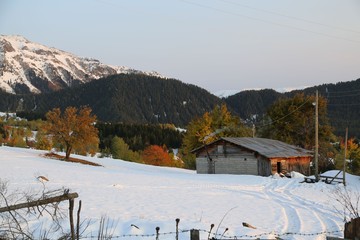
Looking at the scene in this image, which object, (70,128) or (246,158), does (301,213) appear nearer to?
(246,158)

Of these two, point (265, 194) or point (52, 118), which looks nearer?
point (265, 194)

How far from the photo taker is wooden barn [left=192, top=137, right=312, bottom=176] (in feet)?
131

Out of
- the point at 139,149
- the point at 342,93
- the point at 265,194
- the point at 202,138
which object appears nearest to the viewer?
the point at 265,194

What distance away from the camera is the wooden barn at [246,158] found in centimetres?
3997

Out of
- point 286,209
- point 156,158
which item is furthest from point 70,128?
point 156,158

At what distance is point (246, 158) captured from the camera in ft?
134

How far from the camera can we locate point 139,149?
429 feet

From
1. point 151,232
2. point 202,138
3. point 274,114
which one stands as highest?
point 274,114

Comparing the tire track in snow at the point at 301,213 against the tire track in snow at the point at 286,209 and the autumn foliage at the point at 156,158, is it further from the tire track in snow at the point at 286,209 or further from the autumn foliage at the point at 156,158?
the autumn foliage at the point at 156,158

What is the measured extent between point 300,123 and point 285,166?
16.9m

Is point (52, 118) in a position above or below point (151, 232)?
above

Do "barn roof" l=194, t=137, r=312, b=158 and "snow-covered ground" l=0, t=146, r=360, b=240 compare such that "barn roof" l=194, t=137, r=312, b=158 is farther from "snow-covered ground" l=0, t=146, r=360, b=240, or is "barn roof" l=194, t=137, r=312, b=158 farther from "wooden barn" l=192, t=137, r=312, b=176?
"snow-covered ground" l=0, t=146, r=360, b=240

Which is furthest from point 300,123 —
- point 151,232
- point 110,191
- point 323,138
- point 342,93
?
point 342,93

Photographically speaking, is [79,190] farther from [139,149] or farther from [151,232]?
[139,149]
